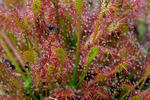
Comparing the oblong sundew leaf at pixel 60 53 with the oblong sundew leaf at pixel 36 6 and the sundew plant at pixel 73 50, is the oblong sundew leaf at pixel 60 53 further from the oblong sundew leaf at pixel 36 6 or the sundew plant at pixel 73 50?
the oblong sundew leaf at pixel 36 6

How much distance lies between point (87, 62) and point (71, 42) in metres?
0.22

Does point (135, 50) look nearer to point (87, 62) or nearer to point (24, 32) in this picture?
point (87, 62)

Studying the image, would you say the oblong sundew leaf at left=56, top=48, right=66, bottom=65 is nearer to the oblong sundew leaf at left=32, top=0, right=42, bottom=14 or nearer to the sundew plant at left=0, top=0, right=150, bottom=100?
the sundew plant at left=0, top=0, right=150, bottom=100

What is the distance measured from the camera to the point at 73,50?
2.45 feet

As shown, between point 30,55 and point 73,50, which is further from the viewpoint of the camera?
point 73,50

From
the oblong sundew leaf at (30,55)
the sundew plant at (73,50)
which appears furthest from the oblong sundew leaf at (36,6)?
the oblong sundew leaf at (30,55)

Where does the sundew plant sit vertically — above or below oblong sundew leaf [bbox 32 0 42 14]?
below

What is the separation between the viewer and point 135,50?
31.7 inches

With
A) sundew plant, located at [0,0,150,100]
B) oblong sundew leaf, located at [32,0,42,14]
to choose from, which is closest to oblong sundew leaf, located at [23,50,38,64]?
sundew plant, located at [0,0,150,100]

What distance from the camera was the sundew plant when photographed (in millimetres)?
625

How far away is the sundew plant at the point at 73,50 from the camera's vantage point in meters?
0.62


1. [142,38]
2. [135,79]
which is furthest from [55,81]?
[142,38]

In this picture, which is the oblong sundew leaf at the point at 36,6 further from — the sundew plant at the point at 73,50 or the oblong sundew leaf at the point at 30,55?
the oblong sundew leaf at the point at 30,55

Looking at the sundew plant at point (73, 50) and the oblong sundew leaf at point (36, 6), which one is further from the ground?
the oblong sundew leaf at point (36, 6)
